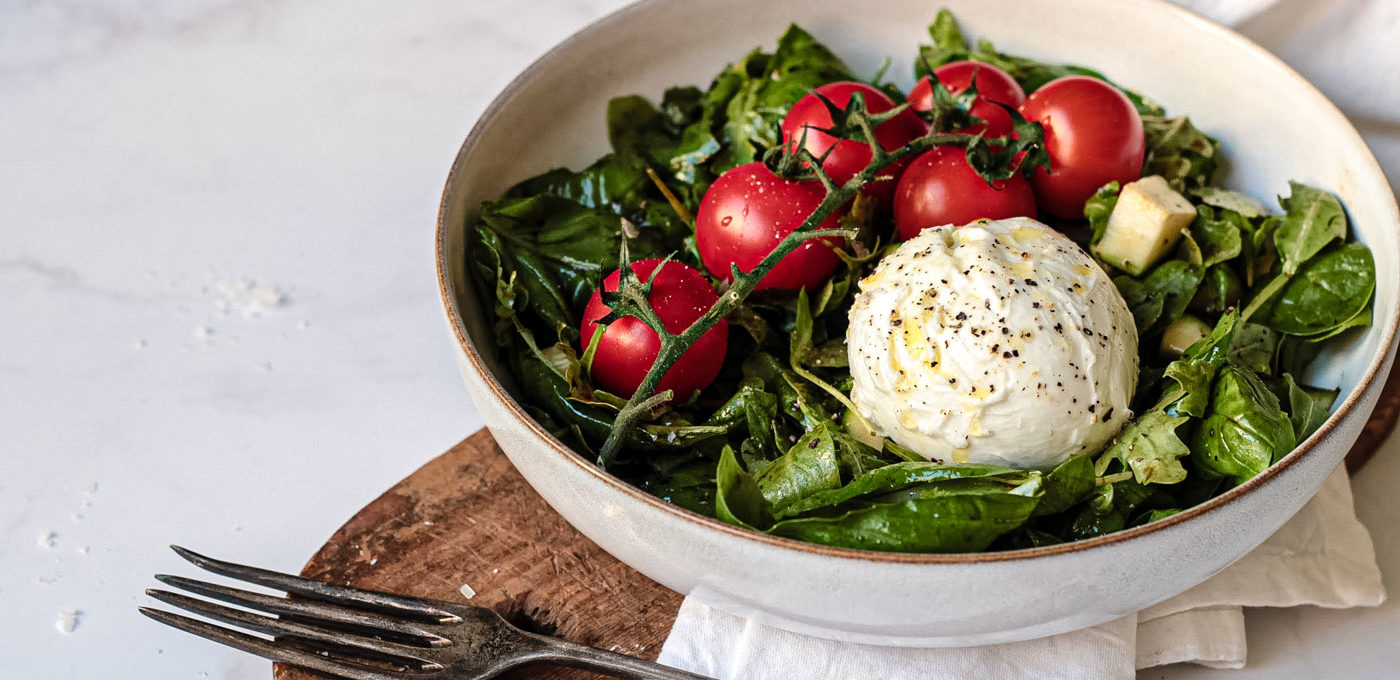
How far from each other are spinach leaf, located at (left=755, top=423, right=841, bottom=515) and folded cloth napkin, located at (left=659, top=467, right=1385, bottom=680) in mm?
142

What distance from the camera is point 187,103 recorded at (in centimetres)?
212

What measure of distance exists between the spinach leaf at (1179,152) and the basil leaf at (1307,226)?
4.8 inches

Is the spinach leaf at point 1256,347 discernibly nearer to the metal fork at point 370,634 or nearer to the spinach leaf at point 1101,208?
the spinach leaf at point 1101,208

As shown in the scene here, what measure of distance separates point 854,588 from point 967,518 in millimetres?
133

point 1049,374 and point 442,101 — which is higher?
point 1049,374

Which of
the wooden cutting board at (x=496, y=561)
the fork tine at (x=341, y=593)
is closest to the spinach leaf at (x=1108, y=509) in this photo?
→ the wooden cutting board at (x=496, y=561)

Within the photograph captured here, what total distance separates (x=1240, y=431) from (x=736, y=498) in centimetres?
48

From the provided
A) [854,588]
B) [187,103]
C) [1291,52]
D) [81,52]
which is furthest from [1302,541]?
[81,52]

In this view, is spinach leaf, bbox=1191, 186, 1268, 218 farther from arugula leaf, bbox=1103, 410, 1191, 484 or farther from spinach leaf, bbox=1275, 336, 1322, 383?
arugula leaf, bbox=1103, 410, 1191, 484

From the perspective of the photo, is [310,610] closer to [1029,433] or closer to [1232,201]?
[1029,433]

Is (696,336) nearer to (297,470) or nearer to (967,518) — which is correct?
(967,518)

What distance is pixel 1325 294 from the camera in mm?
1310

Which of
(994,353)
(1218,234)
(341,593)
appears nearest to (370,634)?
(341,593)

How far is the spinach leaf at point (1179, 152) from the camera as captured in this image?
147cm
